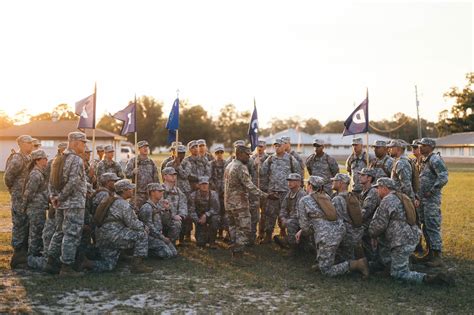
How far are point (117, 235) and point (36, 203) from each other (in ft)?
5.61

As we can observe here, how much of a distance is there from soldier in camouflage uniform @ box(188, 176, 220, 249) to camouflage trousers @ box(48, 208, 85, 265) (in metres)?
3.02

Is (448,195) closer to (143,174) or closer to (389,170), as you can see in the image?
(389,170)

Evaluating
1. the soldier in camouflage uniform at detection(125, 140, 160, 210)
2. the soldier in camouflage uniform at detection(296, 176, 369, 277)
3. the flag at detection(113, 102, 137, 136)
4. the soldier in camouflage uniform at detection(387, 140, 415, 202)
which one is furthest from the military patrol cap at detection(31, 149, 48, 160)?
the soldier in camouflage uniform at detection(387, 140, 415, 202)

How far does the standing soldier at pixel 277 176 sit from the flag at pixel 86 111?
159 inches

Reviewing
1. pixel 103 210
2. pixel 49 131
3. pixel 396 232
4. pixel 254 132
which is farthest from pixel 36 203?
pixel 49 131

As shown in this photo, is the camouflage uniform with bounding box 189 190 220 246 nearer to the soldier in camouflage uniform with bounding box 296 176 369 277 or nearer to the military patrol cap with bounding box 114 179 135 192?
the military patrol cap with bounding box 114 179 135 192

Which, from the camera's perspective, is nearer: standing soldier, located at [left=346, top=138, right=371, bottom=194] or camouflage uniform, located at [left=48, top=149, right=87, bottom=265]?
camouflage uniform, located at [left=48, top=149, right=87, bottom=265]

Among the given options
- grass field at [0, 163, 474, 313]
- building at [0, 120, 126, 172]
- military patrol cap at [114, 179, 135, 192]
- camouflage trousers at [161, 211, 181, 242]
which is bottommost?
grass field at [0, 163, 474, 313]

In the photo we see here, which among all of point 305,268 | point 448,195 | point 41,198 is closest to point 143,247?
point 41,198

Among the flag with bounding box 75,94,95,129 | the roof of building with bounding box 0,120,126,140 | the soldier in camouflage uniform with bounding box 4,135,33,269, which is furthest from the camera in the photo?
the roof of building with bounding box 0,120,126,140

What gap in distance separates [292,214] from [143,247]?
123 inches

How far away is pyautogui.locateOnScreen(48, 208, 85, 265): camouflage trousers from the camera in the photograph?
7.82 metres

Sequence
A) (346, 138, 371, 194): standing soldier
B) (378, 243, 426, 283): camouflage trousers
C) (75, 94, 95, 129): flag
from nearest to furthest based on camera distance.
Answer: (378, 243, 426, 283): camouflage trousers → (75, 94, 95, 129): flag → (346, 138, 371, 194): standing soldier

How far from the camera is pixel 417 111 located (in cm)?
5244
